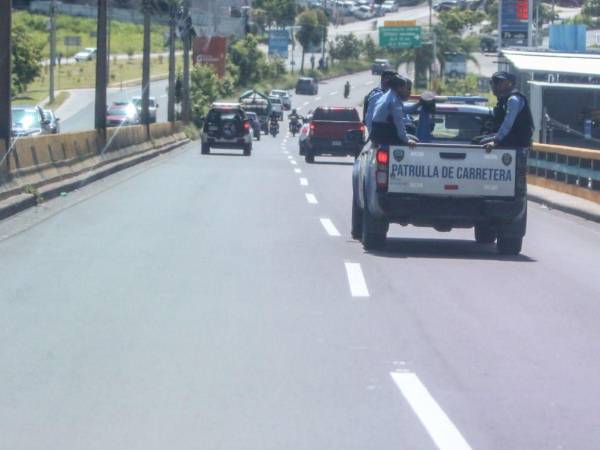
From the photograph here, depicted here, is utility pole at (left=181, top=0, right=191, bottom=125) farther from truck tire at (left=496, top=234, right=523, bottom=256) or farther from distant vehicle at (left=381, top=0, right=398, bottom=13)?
distant vehicle at (left=381, top=0, right=398, bottom=13)

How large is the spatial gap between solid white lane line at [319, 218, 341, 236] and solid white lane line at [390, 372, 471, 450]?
8626mm

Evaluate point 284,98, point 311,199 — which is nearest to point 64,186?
point 311,199

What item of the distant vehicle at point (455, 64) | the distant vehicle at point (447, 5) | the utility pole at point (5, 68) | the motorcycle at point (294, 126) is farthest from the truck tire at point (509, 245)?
the distant vehicle at point (447, 5)

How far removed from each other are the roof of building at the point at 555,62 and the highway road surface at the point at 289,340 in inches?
970

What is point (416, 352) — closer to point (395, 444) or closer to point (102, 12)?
point (395, 444)

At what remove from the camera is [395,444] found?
20.4 ft

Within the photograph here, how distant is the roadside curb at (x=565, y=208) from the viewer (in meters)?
20.3

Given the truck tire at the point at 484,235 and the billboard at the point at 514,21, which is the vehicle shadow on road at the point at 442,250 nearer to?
the truck tire at the point at 484,235

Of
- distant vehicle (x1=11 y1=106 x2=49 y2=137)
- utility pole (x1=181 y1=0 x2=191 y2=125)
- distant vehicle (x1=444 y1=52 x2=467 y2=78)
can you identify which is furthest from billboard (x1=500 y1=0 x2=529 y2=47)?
distant vehicle (x1=11 y1=106 x2=49 y2=137)

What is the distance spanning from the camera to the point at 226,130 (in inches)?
1693

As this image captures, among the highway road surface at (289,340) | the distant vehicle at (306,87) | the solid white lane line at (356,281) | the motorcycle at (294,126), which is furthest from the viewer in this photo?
the distant vehicle at (306,87)

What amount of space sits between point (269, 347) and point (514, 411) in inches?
88.3

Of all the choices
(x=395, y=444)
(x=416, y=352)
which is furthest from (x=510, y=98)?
(x=395, y=444)

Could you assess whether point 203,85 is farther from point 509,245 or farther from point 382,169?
point 382,169
